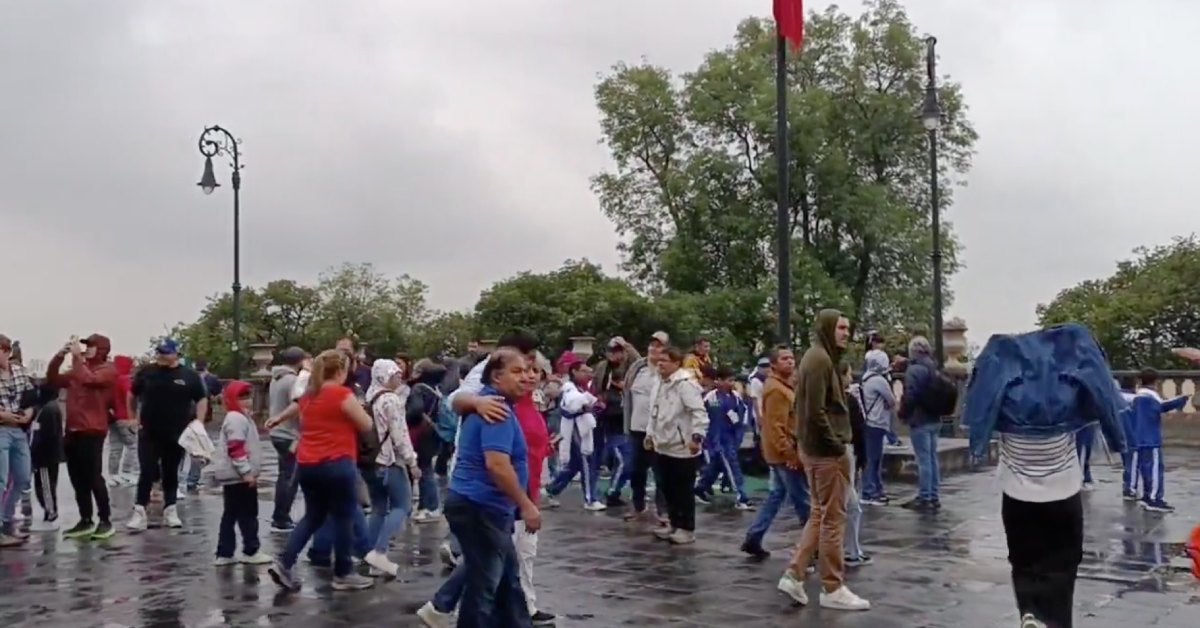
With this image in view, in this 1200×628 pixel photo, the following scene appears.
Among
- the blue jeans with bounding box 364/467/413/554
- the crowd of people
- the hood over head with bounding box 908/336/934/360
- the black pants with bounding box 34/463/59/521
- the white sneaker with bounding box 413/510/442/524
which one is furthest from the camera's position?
the hood over head with bounding box 908/336/934/360

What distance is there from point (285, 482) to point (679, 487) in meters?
3.55

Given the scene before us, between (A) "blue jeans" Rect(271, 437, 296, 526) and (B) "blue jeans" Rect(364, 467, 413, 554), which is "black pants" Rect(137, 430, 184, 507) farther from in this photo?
(B) "blue jeans" Rect(364, 467, 413, 554)

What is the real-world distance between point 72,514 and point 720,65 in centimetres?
2656

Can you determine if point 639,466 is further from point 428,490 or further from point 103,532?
point 103,532

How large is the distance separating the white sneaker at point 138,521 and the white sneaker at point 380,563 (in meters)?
3.60

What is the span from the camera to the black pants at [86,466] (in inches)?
433

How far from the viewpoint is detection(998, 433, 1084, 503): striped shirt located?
19.7ft

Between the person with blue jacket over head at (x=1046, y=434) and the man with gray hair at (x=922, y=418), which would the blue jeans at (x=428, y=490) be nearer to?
the man with gray hair at (x=922, y=418)

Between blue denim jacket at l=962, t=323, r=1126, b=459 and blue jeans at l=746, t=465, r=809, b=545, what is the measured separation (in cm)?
302

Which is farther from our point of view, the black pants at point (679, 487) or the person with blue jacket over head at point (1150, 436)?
the person with blue jacket over head at point (1150, 436)

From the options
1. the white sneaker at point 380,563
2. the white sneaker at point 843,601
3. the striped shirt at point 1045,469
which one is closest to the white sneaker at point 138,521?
the white sneaker at point 380,563

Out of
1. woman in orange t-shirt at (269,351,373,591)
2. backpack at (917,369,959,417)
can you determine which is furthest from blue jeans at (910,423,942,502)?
woman in orange t-shirt at (269,351,373,591)

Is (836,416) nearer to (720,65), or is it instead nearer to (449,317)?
(720,65)

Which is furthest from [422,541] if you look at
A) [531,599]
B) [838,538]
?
[838,538]
